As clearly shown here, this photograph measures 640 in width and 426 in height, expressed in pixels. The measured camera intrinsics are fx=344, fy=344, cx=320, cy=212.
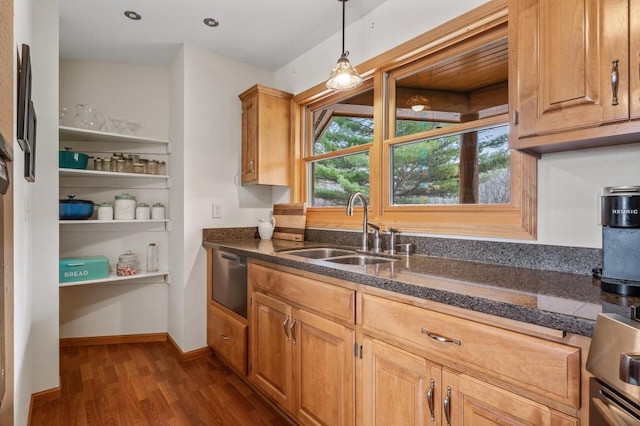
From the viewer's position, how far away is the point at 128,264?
9.78ft

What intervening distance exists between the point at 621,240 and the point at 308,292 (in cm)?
119

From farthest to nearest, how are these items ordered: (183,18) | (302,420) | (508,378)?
(183,18) → (302,420) → (508,378)

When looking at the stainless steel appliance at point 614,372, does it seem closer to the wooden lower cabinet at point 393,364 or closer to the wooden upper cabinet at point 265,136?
Result: the wooden lower cabinet at point 393,364

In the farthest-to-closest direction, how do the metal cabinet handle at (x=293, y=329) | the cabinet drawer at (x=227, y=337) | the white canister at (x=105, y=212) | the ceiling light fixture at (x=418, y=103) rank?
1. the white canister at (x=105, y=212)
2. the cabinet drawer at (x=227, y=337)
3. the ceiling light fixture at (x=418, y=103)
4. the metal cabinet handle at (x=293, y=329)

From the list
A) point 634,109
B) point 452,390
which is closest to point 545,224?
point 634,109

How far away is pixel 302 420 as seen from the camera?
1.70 meters

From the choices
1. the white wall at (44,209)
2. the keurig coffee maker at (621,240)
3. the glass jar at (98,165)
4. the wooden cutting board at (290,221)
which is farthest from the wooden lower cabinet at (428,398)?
the glass jar at (98,165)

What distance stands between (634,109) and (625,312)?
0.59 m

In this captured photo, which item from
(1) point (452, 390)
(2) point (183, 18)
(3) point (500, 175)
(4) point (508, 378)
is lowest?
(1) point (452, 390)

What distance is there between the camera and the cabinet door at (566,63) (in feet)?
3.40

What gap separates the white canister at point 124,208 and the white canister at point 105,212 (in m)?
0.05

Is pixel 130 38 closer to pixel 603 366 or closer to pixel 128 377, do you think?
pixel 128 377

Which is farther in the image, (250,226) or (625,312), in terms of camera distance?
(250,226)

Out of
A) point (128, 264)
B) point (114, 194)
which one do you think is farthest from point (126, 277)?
point (114, 194)
